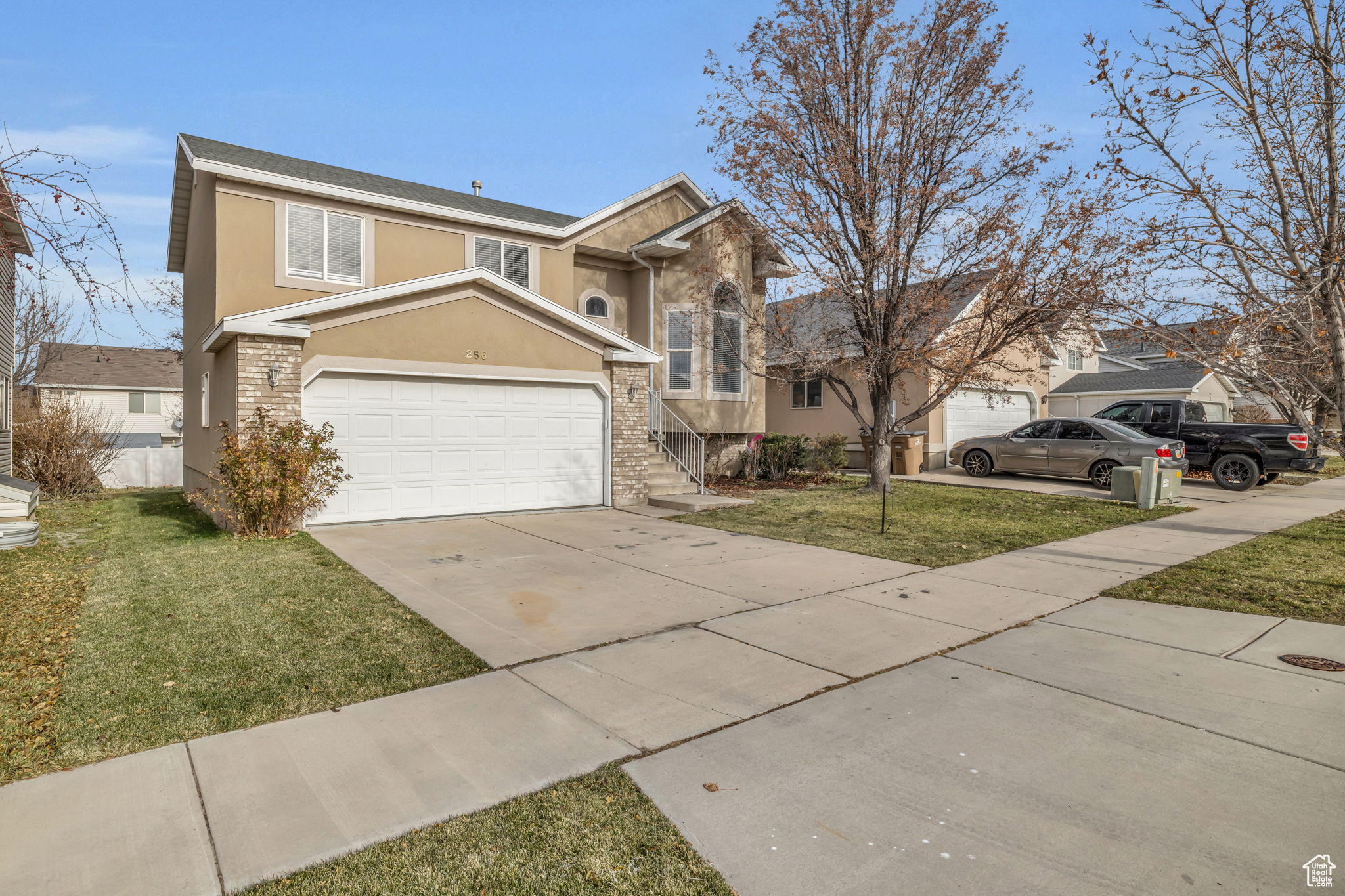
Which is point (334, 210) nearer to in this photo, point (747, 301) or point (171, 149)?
point (171, 149)

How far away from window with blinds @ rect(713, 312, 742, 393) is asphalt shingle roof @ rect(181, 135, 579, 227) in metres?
4.26

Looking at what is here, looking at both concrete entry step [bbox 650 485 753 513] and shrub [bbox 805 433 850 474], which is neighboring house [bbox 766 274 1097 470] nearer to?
shrub [bbox 805 433 850 474]

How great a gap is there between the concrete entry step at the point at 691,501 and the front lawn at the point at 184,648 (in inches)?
236

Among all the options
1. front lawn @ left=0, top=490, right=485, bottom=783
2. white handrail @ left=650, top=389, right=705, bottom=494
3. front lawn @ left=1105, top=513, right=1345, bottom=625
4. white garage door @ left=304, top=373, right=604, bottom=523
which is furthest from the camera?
white handrail @ left=650, top=389, right=705, bottom=494

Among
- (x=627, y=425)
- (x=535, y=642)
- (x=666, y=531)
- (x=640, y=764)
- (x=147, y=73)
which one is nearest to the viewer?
(x=640, y=764)

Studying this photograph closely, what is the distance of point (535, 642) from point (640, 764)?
2.15 metres

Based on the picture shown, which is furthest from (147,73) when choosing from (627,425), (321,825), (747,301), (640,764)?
(747,301)

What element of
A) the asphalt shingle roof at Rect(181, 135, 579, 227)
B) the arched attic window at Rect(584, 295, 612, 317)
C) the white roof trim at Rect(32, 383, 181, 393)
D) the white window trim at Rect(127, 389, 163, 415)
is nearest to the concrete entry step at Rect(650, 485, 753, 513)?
the arched attic window at Rect(584, 295, 612, 317)

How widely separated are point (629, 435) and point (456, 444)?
318 cm

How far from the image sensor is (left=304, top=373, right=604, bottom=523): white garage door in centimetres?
1093

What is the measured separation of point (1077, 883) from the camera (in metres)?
2.73

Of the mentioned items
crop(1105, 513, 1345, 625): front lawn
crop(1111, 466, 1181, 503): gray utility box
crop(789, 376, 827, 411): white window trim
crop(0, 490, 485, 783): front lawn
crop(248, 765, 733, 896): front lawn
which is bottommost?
crop(248, 765, 733, 896): front lawn

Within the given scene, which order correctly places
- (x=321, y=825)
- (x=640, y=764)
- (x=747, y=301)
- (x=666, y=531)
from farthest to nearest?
(x=747, y=301) < (x=666, y=531) < (x=640, y=764) < (x=321, y=825)

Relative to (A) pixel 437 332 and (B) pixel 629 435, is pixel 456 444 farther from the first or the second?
(B) pixel 629 435
